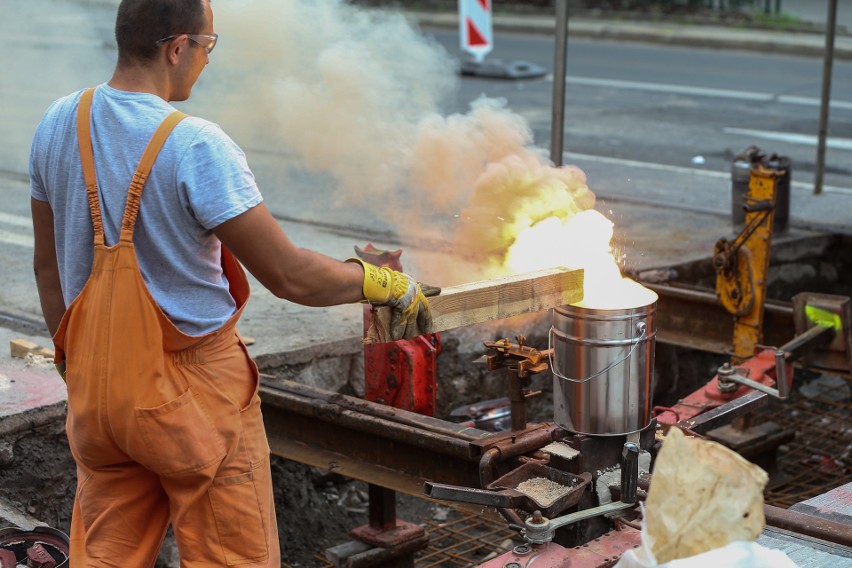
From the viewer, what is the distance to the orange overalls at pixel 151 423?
2674 mm

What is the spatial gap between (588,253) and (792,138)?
8201mm

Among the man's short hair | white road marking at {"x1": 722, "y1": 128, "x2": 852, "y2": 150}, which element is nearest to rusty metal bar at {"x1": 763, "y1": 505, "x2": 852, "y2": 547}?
the man's short hair

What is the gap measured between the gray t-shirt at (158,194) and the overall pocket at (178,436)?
0.19 meters

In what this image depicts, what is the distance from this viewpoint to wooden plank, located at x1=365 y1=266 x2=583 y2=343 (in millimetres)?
3240

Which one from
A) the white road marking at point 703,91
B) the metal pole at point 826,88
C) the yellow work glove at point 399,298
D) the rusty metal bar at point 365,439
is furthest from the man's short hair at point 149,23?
the white road marking at point 703,91

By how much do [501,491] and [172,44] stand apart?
4.76 ft

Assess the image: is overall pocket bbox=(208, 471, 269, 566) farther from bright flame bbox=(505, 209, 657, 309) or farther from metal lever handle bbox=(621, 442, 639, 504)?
bright flame bbox=(505, 209, 657, 309)

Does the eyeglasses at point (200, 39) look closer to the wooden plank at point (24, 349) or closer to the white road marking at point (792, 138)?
→ the wooden plank at point (24, 349)

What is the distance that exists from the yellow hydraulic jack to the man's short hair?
10.8ft

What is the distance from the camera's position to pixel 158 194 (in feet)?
8.70

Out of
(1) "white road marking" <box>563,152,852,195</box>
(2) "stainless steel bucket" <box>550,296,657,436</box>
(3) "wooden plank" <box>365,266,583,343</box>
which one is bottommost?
(1) "white road marking" <box>563,152,852,195</box>

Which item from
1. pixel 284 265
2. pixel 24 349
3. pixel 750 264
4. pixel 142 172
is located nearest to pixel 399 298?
pixel 284 265

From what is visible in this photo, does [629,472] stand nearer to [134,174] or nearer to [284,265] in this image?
[284,265]

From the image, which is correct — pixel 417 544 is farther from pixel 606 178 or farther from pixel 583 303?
pixel 606 178
